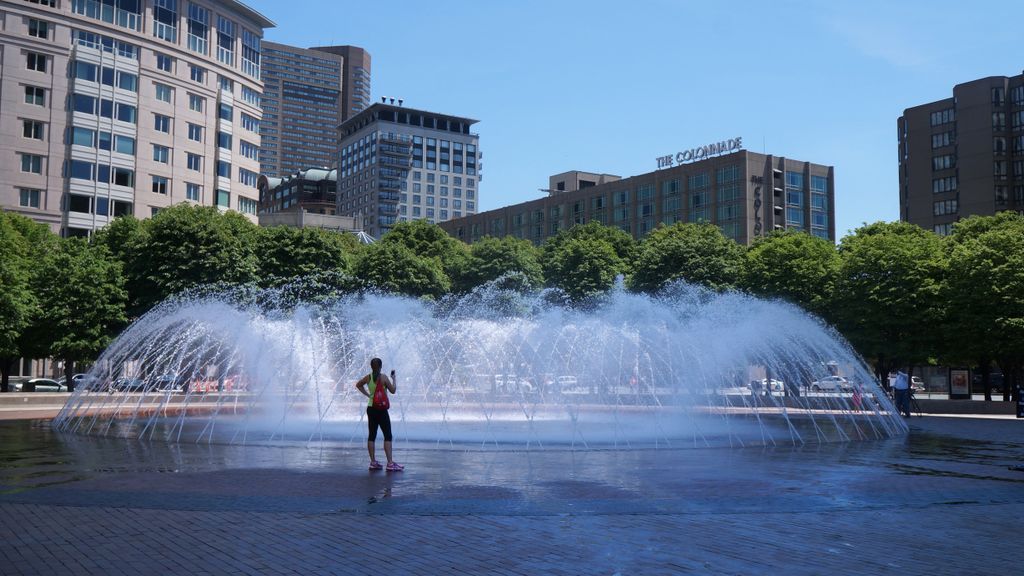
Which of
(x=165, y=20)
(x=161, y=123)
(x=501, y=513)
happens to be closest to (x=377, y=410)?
(x=501, y=513)

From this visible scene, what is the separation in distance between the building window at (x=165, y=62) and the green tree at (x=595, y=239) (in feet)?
128

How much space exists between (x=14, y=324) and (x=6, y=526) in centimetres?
3579

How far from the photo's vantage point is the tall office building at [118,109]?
2747 inches

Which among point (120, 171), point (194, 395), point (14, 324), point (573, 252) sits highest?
point (120, 171)

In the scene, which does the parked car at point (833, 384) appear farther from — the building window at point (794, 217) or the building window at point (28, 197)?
the building window at point (794, 217)

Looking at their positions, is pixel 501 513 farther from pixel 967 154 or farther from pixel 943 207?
pixel 943 207

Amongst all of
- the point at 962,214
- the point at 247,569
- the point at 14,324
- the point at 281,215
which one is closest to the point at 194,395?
the point at 14,324

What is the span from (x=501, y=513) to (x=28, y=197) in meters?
71.8

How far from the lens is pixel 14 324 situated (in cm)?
4022

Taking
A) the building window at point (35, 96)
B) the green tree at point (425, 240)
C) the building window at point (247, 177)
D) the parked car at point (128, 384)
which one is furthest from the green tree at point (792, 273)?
the building window at point (35, 96)

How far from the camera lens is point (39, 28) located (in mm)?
71375

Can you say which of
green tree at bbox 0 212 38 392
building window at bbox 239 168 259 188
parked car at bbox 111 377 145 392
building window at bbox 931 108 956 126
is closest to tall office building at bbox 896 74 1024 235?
building window at bbox 931 108 956 126

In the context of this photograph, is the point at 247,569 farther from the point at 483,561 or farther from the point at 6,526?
the point at 6,526

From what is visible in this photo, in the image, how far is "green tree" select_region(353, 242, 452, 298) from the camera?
5725 cm
